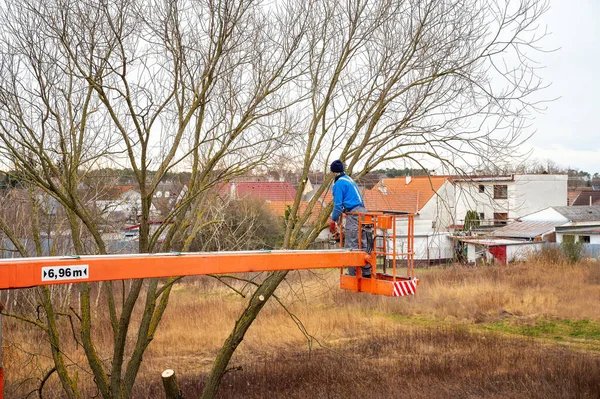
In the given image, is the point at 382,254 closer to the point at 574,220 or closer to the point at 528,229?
the point at 528,229

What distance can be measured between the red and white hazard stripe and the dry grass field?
2.74 meters

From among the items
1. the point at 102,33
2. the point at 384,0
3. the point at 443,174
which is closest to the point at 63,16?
the point at 102,33

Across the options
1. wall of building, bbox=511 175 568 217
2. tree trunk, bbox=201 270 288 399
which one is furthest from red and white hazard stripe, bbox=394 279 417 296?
wall of building, bbox=511 175 568 217

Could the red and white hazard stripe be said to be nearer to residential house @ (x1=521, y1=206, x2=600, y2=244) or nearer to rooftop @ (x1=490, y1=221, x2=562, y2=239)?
rooftop @ (x1=490, y1=221, x2=562, y2=239)

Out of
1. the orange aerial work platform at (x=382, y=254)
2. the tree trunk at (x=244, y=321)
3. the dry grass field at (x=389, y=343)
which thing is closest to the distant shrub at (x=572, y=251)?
the dry grass field at (x=389, y=343)

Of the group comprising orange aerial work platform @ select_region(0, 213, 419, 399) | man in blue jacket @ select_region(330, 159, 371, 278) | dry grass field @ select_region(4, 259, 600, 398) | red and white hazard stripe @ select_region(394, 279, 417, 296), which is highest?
man in blue jacket @ select_region(330, 159, 371, 278)

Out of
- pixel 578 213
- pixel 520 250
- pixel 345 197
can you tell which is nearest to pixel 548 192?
pixel 578 213

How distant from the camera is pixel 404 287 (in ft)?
25.6

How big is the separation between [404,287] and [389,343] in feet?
37.5

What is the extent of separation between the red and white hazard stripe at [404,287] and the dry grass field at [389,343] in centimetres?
274

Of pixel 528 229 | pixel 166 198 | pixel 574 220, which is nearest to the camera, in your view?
pixel 166 198

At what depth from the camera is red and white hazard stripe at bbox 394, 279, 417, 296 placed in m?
7.71

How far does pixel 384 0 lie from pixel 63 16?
4790 millimetres

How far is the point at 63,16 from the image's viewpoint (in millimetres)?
7734
